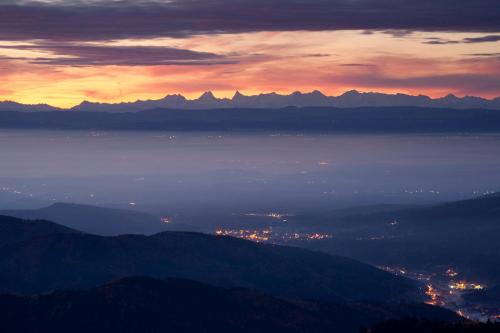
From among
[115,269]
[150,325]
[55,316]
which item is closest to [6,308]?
[55,316]

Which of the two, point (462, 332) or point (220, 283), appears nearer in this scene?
point (462, 332)

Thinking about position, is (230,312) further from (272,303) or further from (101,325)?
(101,325)

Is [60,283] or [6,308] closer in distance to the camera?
[6,308]

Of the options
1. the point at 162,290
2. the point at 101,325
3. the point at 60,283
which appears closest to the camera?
the point at 101,325

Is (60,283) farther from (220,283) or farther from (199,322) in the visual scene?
(199,322)

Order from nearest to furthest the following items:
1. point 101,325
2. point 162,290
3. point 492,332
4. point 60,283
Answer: point 492,332 → point 101,325 → point 162,290 → point 60,283

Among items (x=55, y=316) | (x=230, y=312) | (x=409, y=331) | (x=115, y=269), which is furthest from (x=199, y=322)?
(x=115, y=269)
